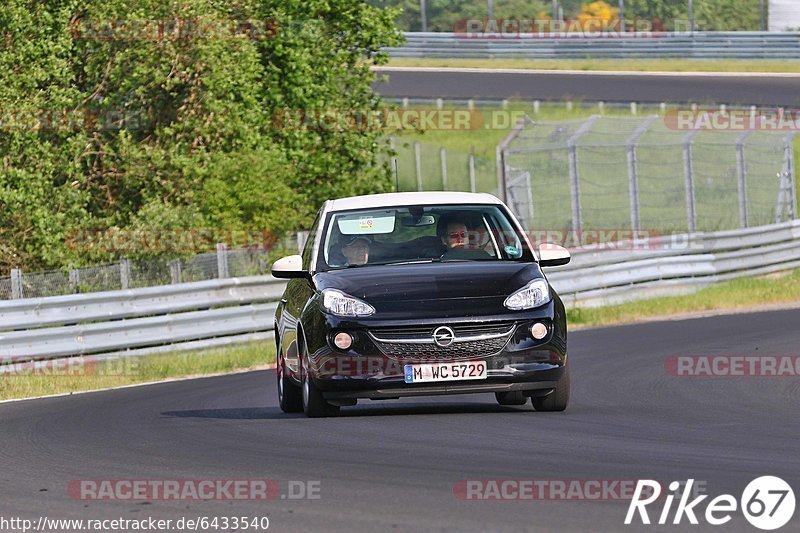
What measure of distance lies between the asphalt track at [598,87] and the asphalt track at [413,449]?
31.2 metres

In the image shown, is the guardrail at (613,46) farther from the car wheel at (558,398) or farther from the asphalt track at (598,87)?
the car wheel at (558,398)

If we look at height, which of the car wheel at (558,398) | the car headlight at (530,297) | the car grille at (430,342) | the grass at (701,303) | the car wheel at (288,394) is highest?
the car headlight at (530,297)

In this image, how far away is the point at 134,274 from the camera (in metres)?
21.3

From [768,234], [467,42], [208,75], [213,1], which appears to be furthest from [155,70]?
[467,42]

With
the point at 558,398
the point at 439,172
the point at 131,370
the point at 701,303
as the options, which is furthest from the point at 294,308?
the point at 439,172

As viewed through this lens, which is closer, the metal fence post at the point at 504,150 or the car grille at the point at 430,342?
the car grille at the point at 430,342

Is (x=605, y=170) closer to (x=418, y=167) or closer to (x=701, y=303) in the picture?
(x=418, y=167)

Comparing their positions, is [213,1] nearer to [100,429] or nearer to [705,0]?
[100,429]

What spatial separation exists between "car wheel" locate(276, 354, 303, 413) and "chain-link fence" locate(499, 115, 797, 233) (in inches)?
500

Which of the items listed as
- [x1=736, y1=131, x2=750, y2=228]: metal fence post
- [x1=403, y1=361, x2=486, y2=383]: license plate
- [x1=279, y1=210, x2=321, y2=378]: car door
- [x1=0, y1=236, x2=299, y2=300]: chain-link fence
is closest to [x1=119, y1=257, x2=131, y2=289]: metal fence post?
[x1=0, y1=236, x2=299, y2=300]: chain-link fence

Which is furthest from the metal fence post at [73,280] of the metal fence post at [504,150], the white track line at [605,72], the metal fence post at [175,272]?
the white track line at [605,72]

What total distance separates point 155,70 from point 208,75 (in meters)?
0.99

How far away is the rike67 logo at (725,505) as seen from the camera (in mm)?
6566

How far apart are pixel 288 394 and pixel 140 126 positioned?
16.1 m
